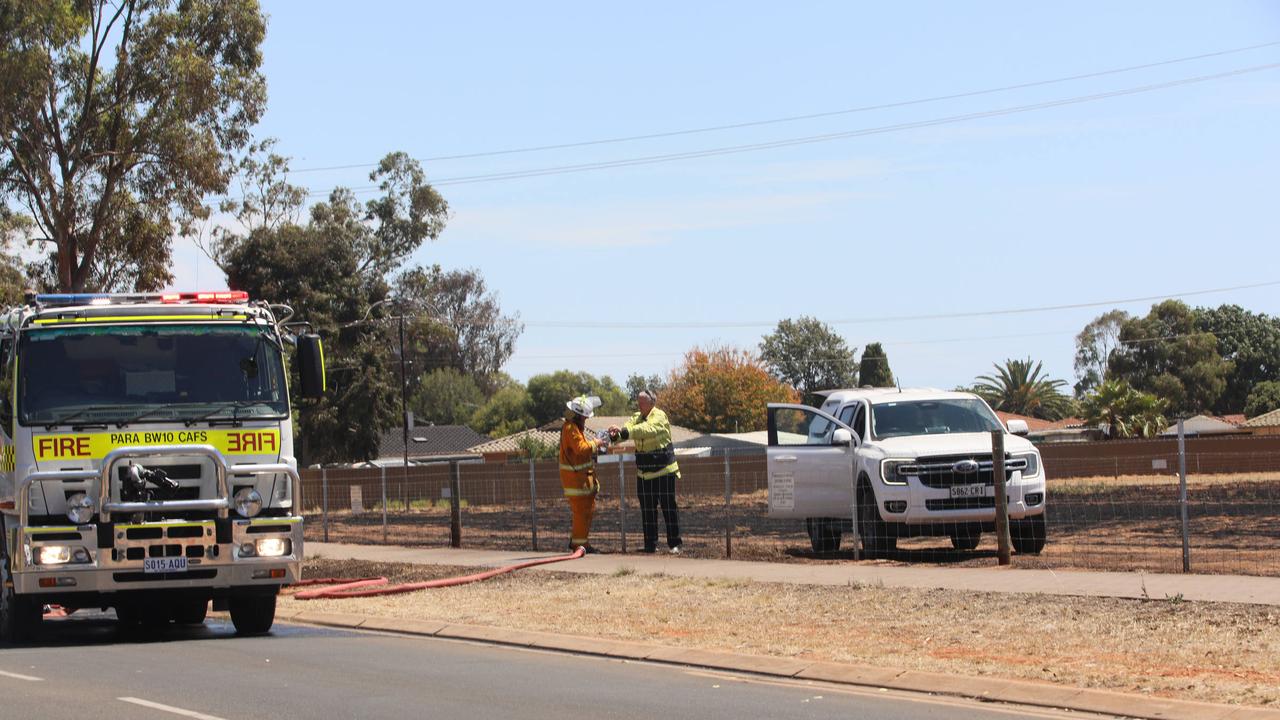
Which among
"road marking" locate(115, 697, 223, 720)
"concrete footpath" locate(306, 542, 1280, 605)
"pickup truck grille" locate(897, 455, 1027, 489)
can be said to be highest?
"pickup truck grille" locate(897, 455, 1027, 489)

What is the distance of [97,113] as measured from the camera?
123 feet

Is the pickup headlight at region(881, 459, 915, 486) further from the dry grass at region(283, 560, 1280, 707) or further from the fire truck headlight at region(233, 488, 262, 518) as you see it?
the fire truck headlight at region(233, 488, 262, 518)

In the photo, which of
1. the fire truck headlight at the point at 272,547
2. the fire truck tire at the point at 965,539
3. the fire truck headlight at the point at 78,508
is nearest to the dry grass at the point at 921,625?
the fire truck headlight at the point at 272,547

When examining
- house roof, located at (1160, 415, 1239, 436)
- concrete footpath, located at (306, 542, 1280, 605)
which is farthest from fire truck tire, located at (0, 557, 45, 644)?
house roof, located at (1160, 415, 1239, 436)

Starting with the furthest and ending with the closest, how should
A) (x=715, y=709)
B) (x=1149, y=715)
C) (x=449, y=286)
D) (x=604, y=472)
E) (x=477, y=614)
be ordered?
(x=449, y=286)
(x=604, y=472)
(x=477, y=614)
(x=715, y=709)
(x=1149, y=715)

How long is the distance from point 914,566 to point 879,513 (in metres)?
0.84

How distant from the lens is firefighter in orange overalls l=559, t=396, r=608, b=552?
1881 cm

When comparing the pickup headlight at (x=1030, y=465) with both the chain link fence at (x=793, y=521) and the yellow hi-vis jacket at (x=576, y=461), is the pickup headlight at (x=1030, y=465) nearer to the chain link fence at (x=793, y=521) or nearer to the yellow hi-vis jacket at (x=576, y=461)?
the chain link fence at (x=793, y=521)

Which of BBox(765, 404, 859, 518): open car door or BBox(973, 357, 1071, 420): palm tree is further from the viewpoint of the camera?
BBox(973, 357, 1071, 420): palm tree

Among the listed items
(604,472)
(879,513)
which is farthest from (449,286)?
(879,513)

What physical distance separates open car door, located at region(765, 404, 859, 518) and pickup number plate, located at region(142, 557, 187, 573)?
742 centimetres

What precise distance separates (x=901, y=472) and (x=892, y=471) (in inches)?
3.7

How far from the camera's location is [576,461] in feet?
62.1

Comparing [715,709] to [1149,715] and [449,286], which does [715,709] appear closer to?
[1149,715]
